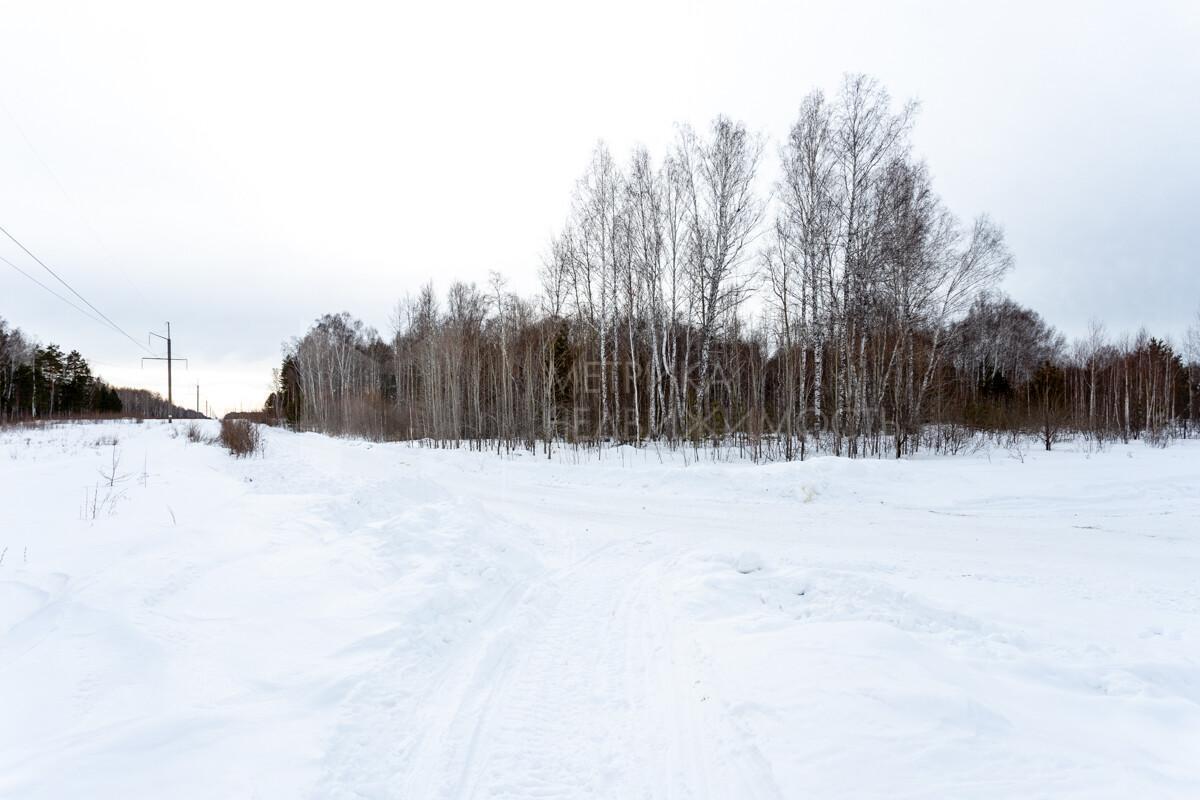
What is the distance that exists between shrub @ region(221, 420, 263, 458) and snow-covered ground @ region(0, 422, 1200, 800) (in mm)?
11660

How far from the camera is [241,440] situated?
62.2ft

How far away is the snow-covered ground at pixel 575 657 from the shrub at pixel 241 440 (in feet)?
38.3

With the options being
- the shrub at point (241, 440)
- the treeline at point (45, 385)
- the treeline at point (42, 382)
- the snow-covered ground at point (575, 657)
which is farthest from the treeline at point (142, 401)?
the snow-covered ground at point (575, 657)

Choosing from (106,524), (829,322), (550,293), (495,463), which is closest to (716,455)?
(829,322)

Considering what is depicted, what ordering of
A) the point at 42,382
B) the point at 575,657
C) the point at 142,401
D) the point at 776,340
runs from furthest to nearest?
the point at 142,401, the point at 42,382, the point at 776,340, the point at 575,657

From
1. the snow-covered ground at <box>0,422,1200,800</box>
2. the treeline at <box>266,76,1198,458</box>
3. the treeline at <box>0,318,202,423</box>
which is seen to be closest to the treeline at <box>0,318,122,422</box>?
the treeline at <box>0,318,202,423</box>

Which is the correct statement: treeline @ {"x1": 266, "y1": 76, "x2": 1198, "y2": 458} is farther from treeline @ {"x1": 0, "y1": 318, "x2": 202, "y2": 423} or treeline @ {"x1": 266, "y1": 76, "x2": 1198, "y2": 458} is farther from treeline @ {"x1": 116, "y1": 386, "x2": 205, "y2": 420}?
treeline @ {"x1": 116, "y1": 386, "x2": 205, "y2": 420}

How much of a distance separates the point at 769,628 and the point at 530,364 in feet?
55.3

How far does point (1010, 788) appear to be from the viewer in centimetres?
222

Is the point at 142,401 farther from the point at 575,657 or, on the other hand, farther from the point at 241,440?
the point at 575,657

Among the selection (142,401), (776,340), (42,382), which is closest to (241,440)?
(776,340)

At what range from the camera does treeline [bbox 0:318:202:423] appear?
1770 inches

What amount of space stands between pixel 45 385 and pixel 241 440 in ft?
178

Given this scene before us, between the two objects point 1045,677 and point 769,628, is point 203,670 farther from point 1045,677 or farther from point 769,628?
point 1045,677
